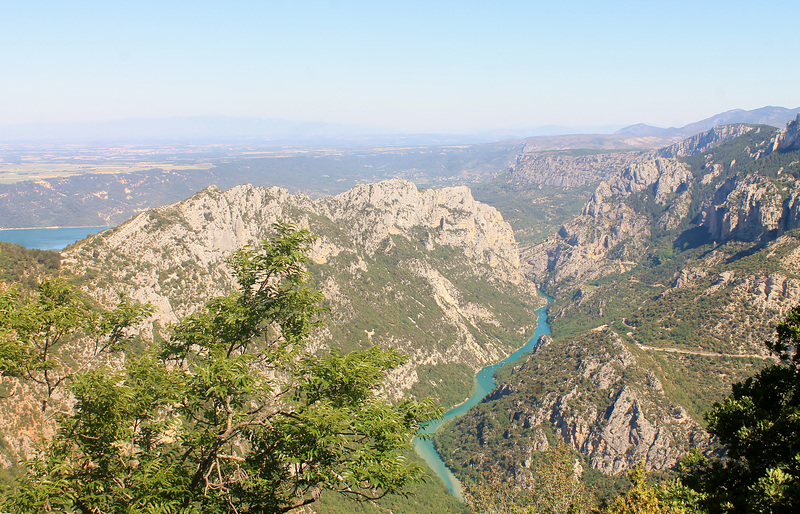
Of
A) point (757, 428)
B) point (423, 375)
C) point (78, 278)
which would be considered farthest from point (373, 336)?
point (757, 428)

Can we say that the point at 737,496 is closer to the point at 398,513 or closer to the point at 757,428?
the point at 757,428

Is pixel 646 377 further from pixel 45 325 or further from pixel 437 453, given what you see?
pixel 45 325

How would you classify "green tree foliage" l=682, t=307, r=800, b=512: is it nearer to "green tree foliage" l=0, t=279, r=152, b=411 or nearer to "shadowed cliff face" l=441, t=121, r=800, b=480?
"green tree foliage" l=0, t=279, r=152, b=411

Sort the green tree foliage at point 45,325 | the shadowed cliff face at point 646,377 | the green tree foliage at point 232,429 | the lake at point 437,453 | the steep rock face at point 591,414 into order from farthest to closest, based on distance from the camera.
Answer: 1. the lake at point 437,453
2. the shadowed cliff face at point 646,377
3. the steep rock face at point 591,414
4. the green tree foliage at point 45,325
5. the green tree foliage at point 232,429

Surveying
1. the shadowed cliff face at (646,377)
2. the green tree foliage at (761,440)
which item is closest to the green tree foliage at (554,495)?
the green tree foliage at (761,440)

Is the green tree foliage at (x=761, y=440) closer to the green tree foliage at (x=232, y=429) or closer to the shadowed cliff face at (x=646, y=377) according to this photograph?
the green tree foliage at (x=232, y=429)
